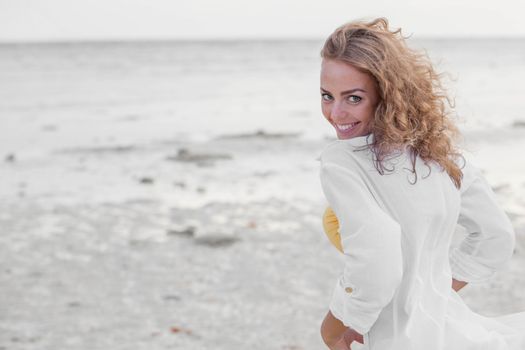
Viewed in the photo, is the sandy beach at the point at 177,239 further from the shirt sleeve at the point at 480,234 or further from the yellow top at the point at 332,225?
the yellow top at the point at 332,225

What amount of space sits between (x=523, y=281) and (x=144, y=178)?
17.5ft

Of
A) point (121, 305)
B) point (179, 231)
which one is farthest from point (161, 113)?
point (121, 305)

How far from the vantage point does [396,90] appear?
159 centimetres

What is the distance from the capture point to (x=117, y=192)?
8.66 m

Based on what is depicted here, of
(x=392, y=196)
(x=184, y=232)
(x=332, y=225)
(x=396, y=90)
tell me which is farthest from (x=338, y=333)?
(x=184, y=232)

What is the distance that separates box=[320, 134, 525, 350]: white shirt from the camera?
4.92 ft

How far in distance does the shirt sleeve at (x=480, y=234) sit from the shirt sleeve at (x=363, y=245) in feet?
1.15

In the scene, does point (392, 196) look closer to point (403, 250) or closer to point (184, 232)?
point (403, 250)

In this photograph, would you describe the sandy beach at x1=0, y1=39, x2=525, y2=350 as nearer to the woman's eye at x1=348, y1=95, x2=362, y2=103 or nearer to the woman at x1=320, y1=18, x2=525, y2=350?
the woman at x1=320, y1=18, x2=525, y2=350

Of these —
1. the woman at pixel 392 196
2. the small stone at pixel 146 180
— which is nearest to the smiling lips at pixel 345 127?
the woman at pixel 392 196

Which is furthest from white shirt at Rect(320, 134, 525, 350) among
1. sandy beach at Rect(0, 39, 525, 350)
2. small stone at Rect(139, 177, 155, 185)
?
small stone at Rect(139, 177, 155, 185)

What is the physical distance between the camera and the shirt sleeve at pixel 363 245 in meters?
1.48

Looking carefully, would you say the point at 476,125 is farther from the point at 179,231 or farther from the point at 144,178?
the point at 179,231

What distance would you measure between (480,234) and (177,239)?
16.7 ft
